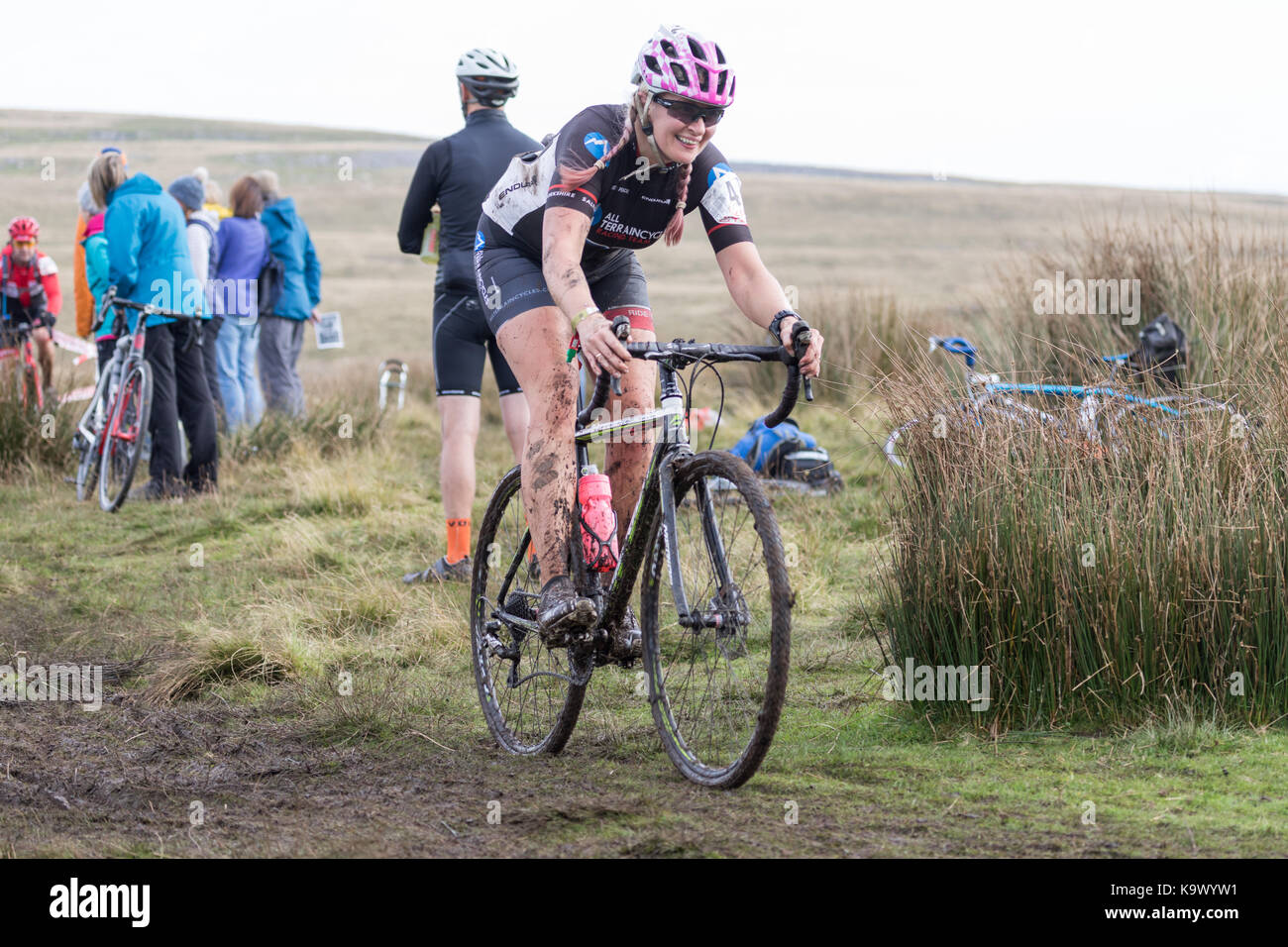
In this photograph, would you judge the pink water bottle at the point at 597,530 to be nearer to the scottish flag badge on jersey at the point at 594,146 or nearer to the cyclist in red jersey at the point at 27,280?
the scottish flag badge on jersey at the point at 594,146

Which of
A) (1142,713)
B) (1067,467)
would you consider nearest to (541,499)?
(1067,467)

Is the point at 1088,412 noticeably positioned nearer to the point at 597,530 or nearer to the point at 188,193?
the point at 597,530

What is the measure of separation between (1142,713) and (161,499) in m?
7.54

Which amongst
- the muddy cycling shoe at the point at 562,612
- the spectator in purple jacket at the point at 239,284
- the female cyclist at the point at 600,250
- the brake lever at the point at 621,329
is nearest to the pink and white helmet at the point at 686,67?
the female cyclist at the point at 600,250

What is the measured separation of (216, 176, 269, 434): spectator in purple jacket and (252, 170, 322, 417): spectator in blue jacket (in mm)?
116

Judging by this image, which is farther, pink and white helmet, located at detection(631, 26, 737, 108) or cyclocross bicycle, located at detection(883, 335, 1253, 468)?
cyclocross bicycle, located at detection(883, 335, 1253, 468)

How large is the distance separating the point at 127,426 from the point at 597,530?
20.7ft

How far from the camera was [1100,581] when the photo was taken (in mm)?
4527

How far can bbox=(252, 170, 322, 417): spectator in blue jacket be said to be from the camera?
40.9ft

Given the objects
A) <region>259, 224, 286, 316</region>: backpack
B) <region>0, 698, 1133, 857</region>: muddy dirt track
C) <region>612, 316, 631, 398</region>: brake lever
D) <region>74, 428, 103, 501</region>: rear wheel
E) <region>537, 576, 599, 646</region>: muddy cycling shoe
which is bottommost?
<region>0, 698, 1133, 857</region>: muddy dirt track

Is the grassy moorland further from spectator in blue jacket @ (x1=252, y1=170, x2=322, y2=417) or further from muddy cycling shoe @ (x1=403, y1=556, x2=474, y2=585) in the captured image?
spectator in blue jacket @ (x1=252, y1=170, x2=322, y2=417)

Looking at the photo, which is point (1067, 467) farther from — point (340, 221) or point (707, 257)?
point (340, 221)

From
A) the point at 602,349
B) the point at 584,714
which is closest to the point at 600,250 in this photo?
the point at 602,349

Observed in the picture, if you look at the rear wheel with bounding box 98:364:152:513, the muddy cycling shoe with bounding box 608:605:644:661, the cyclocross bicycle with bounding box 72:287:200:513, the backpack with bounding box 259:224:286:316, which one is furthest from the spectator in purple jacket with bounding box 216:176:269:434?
the muddy cycling shoe with bounding box 608:605:644:661
